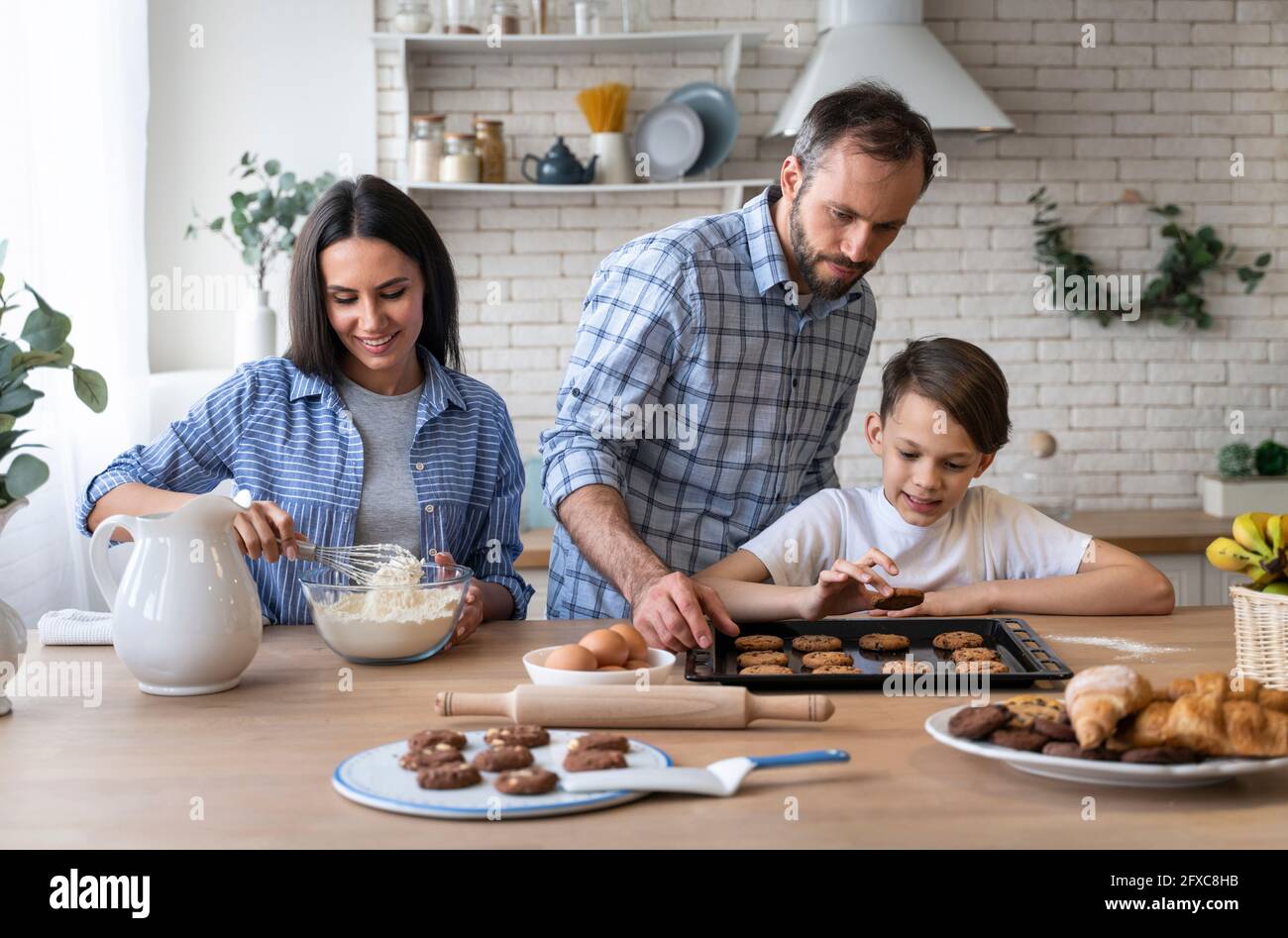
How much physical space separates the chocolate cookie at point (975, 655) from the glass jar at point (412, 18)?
2953 mm

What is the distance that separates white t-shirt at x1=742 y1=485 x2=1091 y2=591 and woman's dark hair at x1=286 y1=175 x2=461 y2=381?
2.53ft

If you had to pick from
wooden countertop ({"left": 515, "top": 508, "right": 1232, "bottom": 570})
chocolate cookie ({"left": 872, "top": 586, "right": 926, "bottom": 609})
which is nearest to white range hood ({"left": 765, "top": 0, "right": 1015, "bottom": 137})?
wooden countertop ({"left": 515, "top": 508, "right": 1232, "bottom": 570})

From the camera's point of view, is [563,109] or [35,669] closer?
[35,669]

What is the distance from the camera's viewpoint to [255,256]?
3.80 metres

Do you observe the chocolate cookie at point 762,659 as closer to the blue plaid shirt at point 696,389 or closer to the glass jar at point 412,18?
the blue plaid shirt at point 696,389

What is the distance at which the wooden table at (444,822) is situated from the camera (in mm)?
1090

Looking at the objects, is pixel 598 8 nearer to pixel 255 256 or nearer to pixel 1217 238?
pixel 255 256

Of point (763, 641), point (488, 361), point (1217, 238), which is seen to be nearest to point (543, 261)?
point (488, 361)

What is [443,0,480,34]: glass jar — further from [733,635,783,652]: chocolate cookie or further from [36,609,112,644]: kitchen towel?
[733,635,783,652]: chocolate cookie

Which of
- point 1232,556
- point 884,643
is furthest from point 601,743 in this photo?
point 1232,556

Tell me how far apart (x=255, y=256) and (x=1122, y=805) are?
322 centimetres

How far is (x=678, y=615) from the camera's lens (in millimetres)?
1699

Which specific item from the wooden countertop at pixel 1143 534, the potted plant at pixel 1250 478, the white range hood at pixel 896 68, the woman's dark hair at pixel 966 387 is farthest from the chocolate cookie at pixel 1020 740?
the potted plant at pixel 1250 478

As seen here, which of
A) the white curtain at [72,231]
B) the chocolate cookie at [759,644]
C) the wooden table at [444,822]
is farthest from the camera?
the white curtain at [72,231]
